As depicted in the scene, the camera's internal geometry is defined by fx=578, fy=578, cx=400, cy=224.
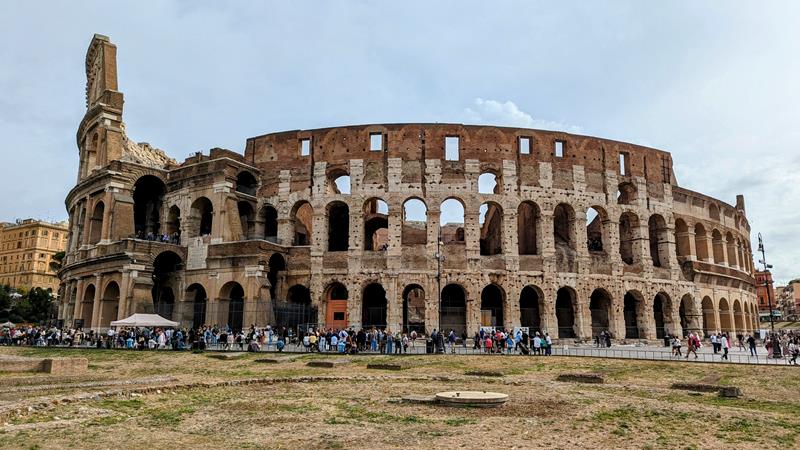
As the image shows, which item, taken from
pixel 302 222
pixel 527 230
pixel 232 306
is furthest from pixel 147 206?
pixel 527 230

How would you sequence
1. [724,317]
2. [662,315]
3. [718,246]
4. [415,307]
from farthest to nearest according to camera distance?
1. [415,307]
2. [718,246]
3. [724,317]
4. [662,315]

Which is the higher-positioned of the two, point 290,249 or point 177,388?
point 290,249

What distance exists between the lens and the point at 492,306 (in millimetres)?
36031

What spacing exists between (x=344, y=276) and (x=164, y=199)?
44.5 ft

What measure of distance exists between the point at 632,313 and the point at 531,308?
7289 mm

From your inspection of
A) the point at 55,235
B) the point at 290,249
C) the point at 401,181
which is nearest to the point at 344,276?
the point at 290,249

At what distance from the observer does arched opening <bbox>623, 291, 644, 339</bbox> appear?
3562 cm

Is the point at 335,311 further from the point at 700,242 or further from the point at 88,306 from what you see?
the point at 700,242

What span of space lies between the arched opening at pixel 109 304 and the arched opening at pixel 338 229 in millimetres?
12817

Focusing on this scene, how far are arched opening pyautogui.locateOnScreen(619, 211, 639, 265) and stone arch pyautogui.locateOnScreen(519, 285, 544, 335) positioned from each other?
6132 millimetres

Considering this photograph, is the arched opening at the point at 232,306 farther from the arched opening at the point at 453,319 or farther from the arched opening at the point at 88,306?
the arched opening at the point at 453,319

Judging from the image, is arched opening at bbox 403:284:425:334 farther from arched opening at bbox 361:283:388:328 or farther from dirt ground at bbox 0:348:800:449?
dirt ground at bbox 0:348:800:449

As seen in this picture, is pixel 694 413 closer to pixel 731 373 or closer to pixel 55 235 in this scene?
pixel 731 373

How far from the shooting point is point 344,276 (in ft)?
108
